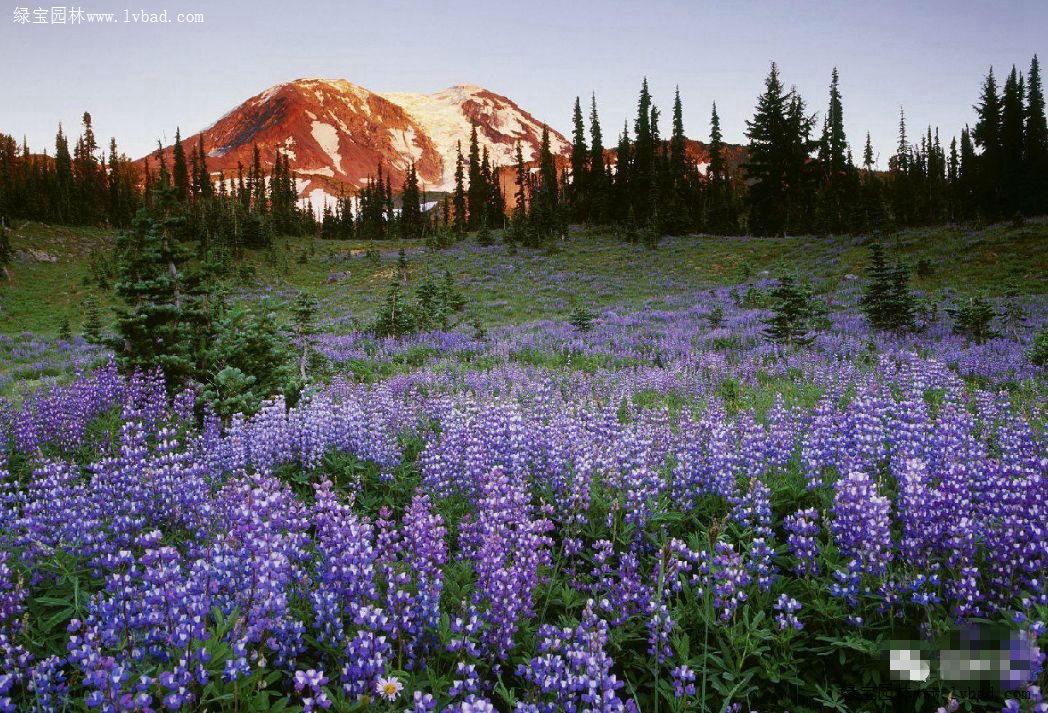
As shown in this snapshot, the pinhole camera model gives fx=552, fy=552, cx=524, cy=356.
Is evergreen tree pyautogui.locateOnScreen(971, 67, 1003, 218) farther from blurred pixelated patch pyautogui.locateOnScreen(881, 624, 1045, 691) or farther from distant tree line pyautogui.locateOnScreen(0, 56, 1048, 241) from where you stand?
blurred pixelated patch pyautogui.locateOnScreen(881, 624, 1045, 691)

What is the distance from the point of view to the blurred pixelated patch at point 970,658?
2.96 m

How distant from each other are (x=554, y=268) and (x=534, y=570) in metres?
43.2

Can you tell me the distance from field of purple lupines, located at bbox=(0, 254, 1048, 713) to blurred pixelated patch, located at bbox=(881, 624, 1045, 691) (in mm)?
15

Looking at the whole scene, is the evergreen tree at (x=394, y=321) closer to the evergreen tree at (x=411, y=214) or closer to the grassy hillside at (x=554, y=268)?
the grassy hillside at (x=554, y=268)

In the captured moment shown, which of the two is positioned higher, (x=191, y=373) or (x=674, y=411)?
(x=191, y=373)

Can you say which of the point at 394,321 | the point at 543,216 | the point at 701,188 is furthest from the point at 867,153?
the point at 394,321

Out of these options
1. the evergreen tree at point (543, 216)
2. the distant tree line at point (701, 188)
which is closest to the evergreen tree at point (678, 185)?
the distant tree line at point (701, 188)

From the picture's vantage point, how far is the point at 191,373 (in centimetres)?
952

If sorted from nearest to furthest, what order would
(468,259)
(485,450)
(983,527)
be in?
(983,527) < (485,450) < (468,259)

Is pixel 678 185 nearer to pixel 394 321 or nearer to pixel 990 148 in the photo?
pixel 990 148

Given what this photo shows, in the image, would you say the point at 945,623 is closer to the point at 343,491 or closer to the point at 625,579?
the point at 625,579

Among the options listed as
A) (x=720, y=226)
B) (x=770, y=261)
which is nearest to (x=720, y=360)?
(x=770, y=261)

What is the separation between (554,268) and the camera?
1810 inches

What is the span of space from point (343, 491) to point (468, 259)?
4731 cm
